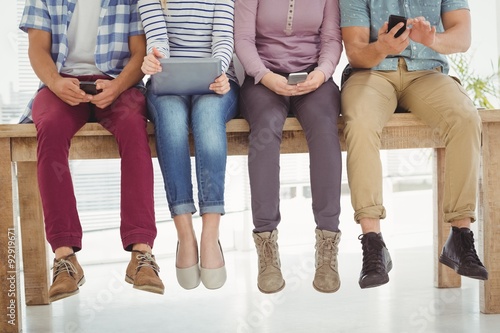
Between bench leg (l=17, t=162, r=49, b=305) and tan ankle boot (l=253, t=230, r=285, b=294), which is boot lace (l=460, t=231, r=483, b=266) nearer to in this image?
tan ankle boot (l=253, t=230, r=285, b=294)

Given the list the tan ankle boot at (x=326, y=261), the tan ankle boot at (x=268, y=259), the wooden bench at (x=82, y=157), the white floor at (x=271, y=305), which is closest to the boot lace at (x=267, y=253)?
the tan ankle boot at (x=268, y=259)

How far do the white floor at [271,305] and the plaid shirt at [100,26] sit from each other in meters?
0.79

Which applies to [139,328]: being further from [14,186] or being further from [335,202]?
[335,202]

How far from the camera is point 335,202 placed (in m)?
2.07

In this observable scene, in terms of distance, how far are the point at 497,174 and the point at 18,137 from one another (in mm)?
1648

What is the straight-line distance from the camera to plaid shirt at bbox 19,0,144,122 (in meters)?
2.29

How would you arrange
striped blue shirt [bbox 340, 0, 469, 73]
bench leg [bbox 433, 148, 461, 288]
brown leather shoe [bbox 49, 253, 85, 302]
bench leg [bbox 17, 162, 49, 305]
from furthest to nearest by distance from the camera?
bench leg [bbox 433, 148, 461, 288] < bench leg [bbox 17, 162, 49, 305] < striped blue shirt [bbox 340, 0, 469, 73] < brown leather shoe [bbox 49, 253, 85, 302]

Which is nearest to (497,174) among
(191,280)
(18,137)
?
(191,280)

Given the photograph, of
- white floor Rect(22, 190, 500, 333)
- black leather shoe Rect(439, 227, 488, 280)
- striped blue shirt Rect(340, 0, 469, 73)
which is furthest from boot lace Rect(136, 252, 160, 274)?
striped blue shirt Rect(340, 0, 469, 73)

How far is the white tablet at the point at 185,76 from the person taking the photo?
2.07 meters

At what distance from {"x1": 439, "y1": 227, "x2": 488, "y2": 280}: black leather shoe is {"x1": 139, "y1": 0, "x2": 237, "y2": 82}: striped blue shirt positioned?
96 centimetres

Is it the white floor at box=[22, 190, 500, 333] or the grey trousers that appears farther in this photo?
the white floor at box=[22, 190, 500, 333]

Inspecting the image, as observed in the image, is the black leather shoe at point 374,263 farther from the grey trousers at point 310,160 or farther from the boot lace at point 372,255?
the grey trousers at point 310,160

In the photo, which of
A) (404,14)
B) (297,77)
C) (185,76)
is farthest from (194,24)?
(404,14)
